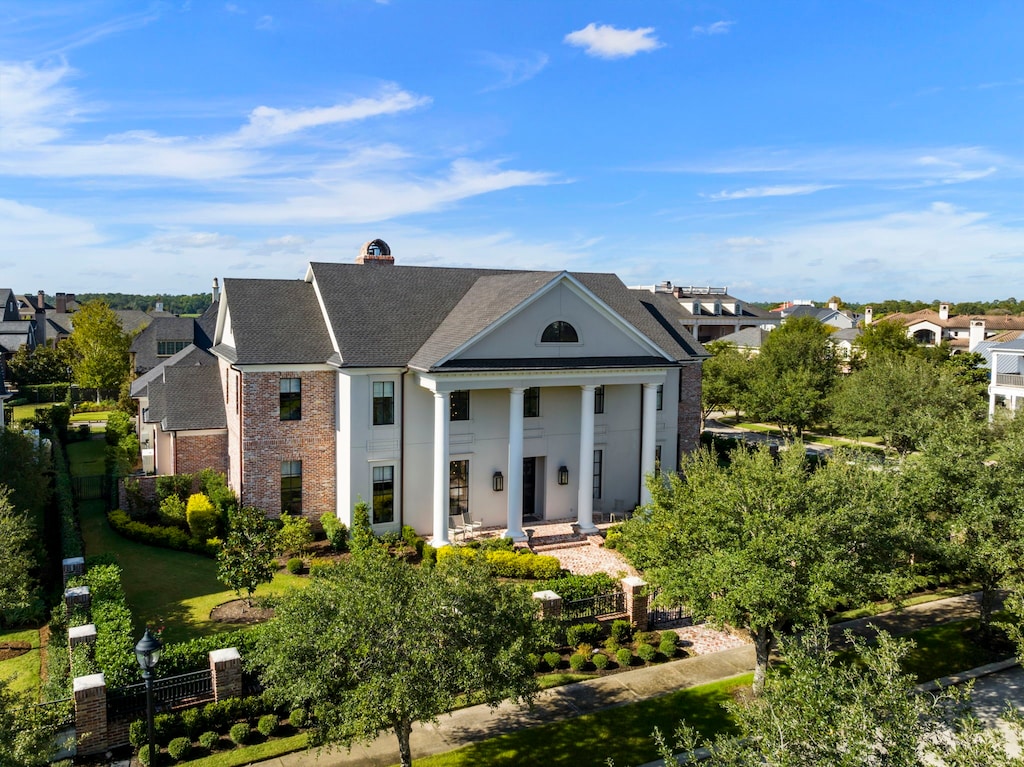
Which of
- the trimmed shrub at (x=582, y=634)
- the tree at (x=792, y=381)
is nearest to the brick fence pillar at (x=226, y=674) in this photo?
the trimmed shrub at (x=582, y=634)

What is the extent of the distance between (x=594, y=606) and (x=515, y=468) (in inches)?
307

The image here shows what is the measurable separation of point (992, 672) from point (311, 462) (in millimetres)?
22285

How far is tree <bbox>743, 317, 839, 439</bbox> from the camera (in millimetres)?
44062

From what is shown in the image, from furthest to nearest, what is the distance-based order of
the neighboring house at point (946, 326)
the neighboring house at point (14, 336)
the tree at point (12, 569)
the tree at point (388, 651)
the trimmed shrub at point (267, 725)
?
the neighboring house at point (946, 326)
the neighboring house at point (14, 336)
the tree at point (12, 569)
the trimmed shrub at point (267, 725)
the tree at point (388, 651)

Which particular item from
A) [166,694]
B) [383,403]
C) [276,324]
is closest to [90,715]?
[166,694]

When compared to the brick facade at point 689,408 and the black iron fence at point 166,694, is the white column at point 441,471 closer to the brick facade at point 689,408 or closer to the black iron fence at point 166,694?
the black iron fence at point 166,694

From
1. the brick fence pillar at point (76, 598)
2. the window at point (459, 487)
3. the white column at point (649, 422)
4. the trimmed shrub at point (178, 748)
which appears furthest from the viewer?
the white column at point (649, 422)

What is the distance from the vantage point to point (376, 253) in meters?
35.2

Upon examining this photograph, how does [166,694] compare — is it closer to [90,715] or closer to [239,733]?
[90,715]

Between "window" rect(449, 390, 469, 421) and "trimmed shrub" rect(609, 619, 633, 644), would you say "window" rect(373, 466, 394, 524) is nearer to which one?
"window" rect(449, 390, 469, 421)

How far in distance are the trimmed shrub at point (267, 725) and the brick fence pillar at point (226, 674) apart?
0.90 metres

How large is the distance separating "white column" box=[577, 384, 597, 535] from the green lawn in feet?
58.4

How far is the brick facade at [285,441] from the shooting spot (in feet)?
85.5

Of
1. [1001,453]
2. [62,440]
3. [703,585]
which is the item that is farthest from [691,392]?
[62,440]
